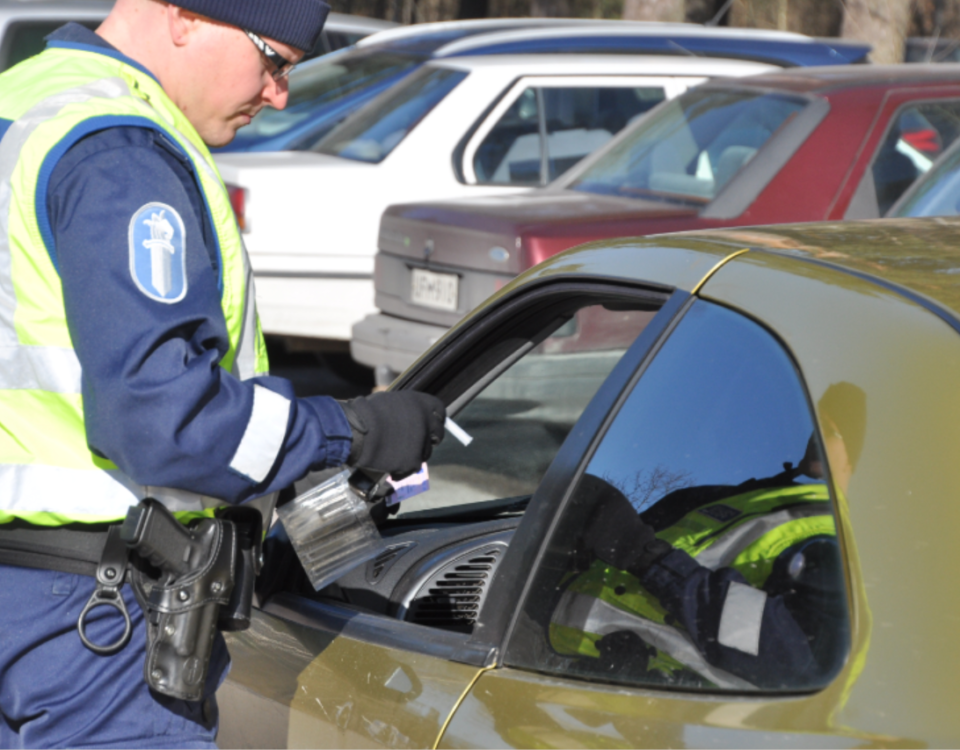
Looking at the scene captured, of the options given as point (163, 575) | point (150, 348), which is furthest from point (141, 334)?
point (163, 575)

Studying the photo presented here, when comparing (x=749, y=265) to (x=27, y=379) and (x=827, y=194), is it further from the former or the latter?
(x=827, y=194)

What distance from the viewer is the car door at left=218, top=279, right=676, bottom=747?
64.7 inches

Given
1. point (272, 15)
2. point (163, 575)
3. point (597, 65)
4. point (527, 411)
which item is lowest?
point (527, 411)

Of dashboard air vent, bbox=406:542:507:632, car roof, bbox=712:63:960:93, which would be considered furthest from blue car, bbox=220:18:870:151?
dashboard air vent, bbox=406:542:507:632

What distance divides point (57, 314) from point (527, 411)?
2563mm

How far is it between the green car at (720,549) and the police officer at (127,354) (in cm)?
25

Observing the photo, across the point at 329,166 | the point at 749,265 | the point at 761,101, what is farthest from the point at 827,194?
the point at 749,265

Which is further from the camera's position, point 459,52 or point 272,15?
point 459,52

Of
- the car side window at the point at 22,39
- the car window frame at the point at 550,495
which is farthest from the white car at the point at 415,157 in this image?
the car window frame at the point at 550,495

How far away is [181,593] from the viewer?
166cm

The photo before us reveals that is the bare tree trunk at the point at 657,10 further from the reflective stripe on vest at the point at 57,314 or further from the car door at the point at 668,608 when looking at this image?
the car door at the point at 668,608

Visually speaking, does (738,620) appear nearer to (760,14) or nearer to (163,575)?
(163,575)

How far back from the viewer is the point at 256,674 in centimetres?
202

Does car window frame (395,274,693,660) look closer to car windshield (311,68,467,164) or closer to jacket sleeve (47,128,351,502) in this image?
jacket sleeve (47,128,351,502)
